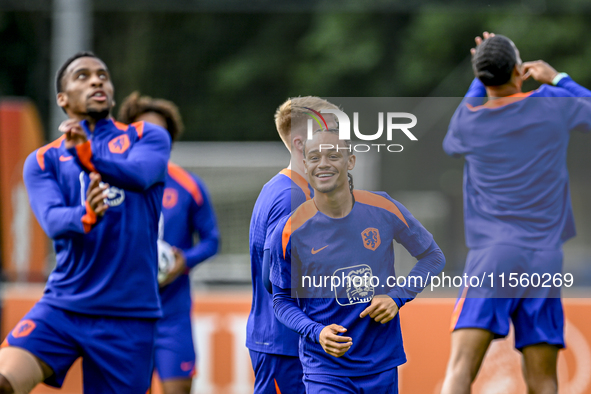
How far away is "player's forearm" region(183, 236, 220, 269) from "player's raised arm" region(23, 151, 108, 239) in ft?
4.58

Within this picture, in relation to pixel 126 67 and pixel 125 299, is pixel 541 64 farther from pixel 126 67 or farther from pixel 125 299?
pixel 126 67

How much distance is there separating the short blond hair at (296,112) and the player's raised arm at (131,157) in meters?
0.74

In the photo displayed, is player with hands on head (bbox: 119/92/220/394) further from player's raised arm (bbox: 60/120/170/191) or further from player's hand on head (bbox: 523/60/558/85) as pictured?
player's hand on head (bbox: 523/60/558/85)

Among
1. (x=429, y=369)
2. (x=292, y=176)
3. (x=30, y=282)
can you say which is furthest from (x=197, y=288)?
(x=292, y=176)

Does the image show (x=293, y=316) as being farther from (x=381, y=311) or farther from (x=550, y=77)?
(x=550, y=77)

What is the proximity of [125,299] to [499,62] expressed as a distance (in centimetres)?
219

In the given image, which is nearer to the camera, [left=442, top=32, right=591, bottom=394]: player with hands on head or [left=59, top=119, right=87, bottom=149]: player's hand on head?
[left=59, top=119, right=87, bottom=149]: player's hand on head

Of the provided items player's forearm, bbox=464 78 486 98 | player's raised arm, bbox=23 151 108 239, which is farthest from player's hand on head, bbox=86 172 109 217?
player's forearm, bbox=464 78 486 98

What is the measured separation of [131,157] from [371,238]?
4.56 feet

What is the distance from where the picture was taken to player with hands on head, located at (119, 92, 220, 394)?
507 cm

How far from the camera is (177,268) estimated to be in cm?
509

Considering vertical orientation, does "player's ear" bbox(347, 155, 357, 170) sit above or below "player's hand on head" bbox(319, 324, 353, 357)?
above

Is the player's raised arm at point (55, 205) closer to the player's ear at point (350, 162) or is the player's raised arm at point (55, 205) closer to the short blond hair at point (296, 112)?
the short blond hair at point (296, 112)

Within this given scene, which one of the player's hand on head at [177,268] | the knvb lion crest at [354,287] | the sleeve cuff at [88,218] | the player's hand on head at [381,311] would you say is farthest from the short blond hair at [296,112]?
the player's hand on head at [177,268]
